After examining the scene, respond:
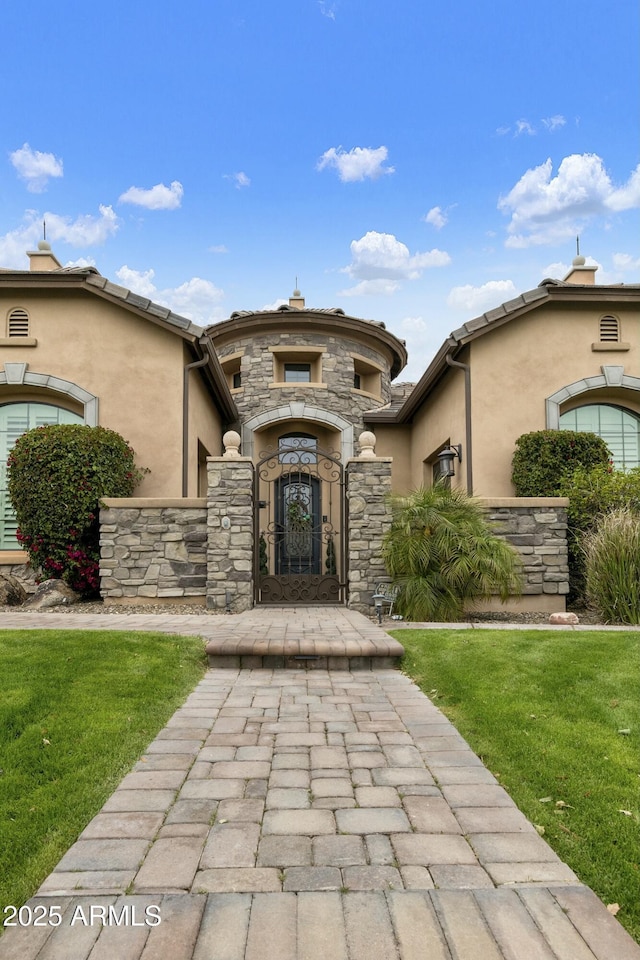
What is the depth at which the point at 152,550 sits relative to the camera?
8.27 metres

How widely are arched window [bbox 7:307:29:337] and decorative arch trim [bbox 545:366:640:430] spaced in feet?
30.6

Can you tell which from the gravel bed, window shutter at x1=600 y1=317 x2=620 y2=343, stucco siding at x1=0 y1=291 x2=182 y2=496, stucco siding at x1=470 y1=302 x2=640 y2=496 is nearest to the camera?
the gravel bed

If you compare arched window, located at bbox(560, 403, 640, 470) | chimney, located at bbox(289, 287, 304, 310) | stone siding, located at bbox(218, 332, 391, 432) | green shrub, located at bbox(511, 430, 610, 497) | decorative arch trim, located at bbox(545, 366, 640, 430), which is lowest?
green shrub, located at bbox(511, 430, 610, 497)

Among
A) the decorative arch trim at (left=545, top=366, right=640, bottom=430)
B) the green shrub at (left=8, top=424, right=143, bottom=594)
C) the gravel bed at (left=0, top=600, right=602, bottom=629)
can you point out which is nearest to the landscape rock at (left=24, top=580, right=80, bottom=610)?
the gravel bed at (left=0, top=600, right=602, bottom=629)

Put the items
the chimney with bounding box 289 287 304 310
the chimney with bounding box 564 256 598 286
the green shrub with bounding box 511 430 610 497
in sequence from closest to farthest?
the green shrub with bounding box 511 430 610 497, the chimney with bounding box 564 256 598 286, the chimney with bounding box 289 287 304 310

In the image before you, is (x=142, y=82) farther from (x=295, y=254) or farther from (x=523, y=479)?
(x=523, y=479)

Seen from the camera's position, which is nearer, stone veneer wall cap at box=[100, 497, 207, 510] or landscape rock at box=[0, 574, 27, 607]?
stone veneer wall cap at box=[100, 497, 207, 510]

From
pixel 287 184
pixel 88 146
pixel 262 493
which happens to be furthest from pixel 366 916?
pixel 287 184

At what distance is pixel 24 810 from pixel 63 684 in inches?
65.0

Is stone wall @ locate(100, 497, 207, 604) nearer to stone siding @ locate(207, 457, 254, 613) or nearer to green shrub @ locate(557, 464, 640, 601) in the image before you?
stone siding @ locate(207, 457, 254, 613)

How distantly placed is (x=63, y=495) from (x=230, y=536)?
2468mm

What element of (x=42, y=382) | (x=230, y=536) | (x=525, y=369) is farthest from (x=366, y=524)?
(x=42, y=382)

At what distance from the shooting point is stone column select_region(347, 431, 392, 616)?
26.3ft

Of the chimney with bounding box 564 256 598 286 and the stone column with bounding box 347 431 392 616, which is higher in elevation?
the chimney with bounding box 564 256 598 286
